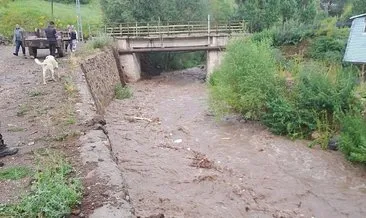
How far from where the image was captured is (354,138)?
524 inches

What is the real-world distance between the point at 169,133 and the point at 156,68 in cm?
2457

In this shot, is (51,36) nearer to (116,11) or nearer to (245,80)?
(245,80)

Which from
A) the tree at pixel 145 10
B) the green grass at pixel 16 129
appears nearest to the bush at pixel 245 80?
the green grass at pixel 16 129

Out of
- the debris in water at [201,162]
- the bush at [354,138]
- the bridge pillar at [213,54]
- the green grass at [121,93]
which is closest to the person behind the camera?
the bush at [354,138]

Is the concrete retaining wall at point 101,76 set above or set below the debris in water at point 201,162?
above

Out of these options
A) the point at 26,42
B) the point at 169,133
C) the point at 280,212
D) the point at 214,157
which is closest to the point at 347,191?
the point at 280,212

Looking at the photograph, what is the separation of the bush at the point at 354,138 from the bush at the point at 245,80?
371 centimetres

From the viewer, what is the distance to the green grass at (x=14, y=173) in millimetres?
7418

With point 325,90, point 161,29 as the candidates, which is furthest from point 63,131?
point 161,29

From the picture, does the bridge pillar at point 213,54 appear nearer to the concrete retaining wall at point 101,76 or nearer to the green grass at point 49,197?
the concrete retaining wall at point 101,76

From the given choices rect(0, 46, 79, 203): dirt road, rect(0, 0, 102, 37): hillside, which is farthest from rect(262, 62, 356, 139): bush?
rect(0, 0, 102, 37): hillside

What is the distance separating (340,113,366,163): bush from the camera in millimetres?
12711

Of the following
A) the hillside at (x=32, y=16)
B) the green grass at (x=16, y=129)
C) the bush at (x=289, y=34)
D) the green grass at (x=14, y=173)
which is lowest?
the green grass at (x=14, y=173)

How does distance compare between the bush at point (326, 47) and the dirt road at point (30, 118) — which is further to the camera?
the bush at point (326, 47)
